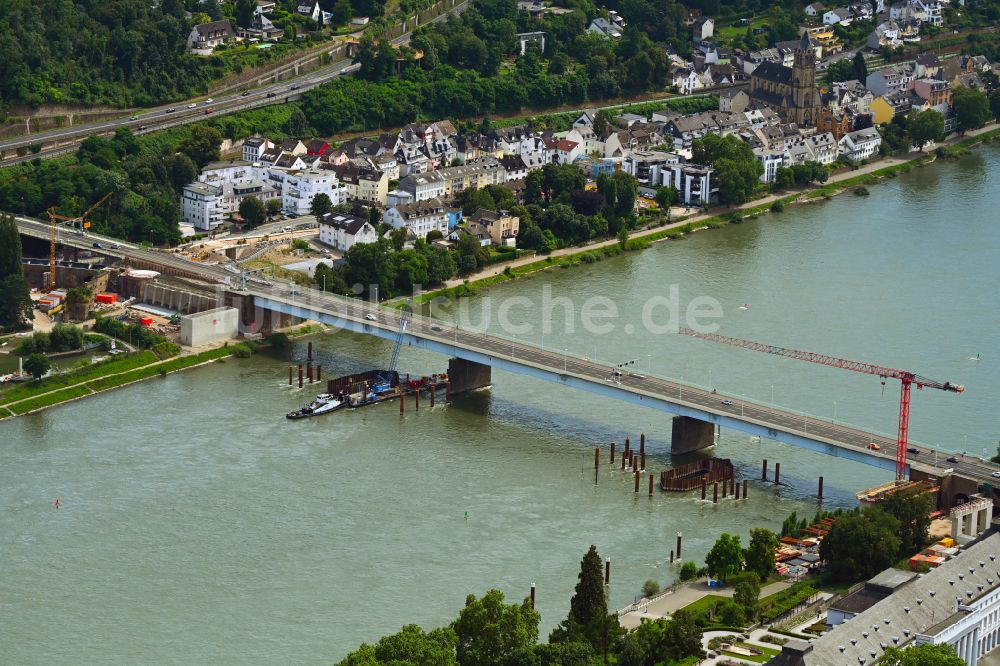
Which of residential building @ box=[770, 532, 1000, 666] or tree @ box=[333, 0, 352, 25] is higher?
tree @ box=[333, 0, 352, 25]

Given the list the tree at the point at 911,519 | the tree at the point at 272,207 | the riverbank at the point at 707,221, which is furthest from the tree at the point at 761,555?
the tree at the point at 272,207

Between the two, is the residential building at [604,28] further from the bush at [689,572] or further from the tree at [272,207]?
the bush at [689,572]

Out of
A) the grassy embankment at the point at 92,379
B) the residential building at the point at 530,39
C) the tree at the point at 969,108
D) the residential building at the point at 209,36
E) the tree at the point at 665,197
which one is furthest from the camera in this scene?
the residential building at the point at 530,39

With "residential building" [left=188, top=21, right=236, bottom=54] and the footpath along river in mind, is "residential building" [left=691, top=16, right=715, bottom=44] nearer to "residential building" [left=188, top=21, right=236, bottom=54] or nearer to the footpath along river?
"residential building" [left=188, top=21, right=236, bottom=54]

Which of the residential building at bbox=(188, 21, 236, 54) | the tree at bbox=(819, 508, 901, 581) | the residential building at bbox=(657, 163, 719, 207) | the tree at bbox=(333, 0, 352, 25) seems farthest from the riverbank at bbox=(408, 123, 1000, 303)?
the tree at bbox=(819, 508, 901, 581)

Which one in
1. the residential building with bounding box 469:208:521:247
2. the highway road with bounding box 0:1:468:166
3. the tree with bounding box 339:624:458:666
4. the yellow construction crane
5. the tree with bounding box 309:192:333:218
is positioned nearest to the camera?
the tree with bounding box 339:624:458:666

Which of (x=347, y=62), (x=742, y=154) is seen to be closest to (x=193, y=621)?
(x=742, y=154)

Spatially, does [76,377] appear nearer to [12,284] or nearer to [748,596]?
[12,284]

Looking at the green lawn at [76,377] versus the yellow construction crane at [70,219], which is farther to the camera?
the yellow construction crane at [70,219]
